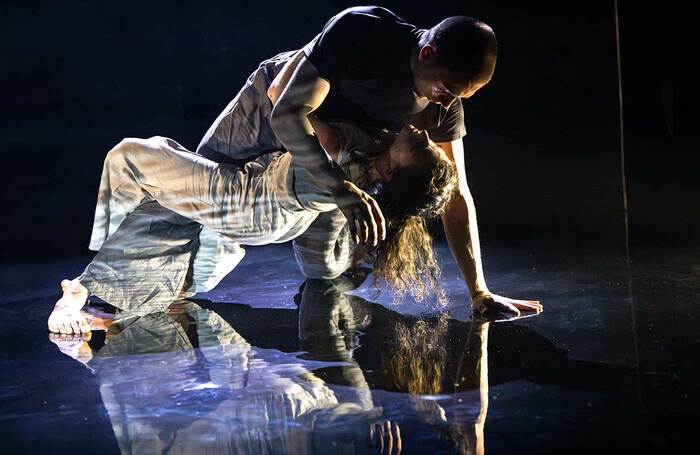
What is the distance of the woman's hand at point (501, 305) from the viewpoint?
206cm

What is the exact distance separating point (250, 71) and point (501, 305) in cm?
221

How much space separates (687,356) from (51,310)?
1.44 m

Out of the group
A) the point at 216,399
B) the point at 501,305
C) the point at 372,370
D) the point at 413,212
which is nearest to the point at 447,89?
the point at 413,212

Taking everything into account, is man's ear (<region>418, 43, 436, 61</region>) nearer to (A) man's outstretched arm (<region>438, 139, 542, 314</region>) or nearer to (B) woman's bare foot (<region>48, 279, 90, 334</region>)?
(A) man's outstretched arm (<region>438, 139, 542, 314</region>)

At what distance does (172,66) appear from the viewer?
4.14 meters

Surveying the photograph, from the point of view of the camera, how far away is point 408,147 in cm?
202

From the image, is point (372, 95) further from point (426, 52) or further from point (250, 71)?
point (250, 71)

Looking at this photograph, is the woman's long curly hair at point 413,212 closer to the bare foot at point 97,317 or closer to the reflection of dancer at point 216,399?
the reflection of dancer at point 216,399

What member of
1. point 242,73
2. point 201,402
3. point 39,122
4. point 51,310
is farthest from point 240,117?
point 39,122

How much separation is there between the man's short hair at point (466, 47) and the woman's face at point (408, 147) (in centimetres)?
17

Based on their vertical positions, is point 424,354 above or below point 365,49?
below

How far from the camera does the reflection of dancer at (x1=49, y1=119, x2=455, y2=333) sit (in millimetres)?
2035

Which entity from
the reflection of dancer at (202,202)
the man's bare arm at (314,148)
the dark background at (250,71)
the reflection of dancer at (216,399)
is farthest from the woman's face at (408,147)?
the dark background at (250,71)

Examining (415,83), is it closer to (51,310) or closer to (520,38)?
(51,310)
